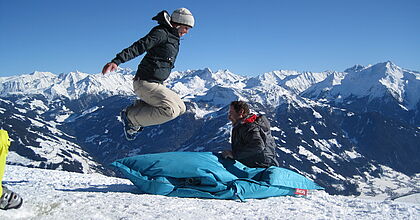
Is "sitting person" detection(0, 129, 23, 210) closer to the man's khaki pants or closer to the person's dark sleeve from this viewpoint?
the person's dark sleeve

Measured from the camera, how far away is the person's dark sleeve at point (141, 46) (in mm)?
6329

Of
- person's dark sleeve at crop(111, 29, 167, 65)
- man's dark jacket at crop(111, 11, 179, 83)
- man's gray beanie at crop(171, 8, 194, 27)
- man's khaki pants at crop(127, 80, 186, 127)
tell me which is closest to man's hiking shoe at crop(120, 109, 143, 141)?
man's khaki pants at crop(127, 80, 186, 127)

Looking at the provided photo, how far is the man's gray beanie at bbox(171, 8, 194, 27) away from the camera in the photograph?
7082mm

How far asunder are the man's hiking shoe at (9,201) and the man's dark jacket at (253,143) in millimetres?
4589

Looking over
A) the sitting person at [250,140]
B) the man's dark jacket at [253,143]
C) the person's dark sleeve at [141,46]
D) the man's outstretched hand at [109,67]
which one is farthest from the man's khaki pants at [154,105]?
the man's dark jacket at [253,143]

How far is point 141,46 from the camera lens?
6.53 meters

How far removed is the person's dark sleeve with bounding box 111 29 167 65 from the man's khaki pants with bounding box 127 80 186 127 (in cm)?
88

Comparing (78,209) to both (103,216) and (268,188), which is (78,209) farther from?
(268,188)

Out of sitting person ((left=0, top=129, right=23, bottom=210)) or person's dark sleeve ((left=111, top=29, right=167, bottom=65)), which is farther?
person's dark sleeve ((left=111, top=29, right=167, bottom=65))

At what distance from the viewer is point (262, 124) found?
319 inches

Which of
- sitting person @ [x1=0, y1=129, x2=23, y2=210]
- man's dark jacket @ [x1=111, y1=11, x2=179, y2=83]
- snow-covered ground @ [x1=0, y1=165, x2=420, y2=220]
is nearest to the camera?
sitting person @ [x1=0, y1=129, x2=23, y2=210]

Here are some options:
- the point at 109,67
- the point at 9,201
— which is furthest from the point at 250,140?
the point at 9,201

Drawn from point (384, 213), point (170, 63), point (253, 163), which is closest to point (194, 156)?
point (253, 163)

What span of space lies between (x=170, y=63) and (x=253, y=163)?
3032 millimetres
